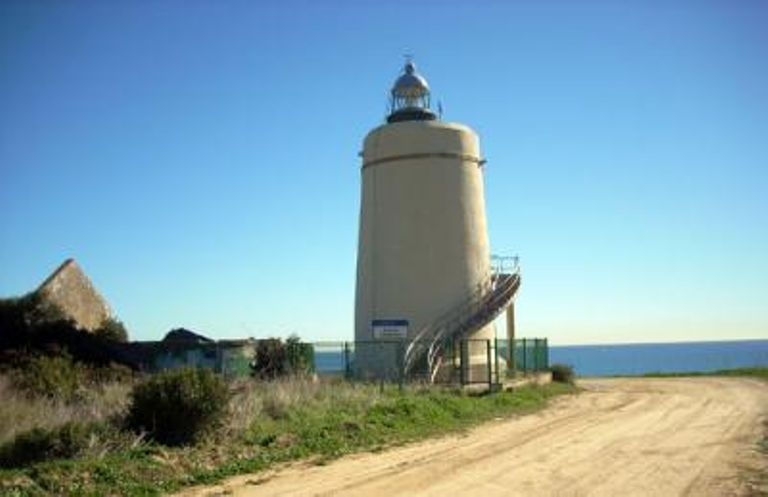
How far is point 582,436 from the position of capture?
1866 cm

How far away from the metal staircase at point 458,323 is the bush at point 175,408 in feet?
49.2

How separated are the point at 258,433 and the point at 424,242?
1850 cm

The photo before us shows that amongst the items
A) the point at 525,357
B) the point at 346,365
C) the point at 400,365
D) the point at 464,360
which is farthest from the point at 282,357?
the point at 525,357

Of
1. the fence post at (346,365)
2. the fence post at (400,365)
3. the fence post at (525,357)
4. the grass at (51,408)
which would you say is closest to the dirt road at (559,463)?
the grass at (51,408)

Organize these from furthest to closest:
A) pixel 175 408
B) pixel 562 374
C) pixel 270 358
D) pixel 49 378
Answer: pixel 562 374
pixel 270 358
pixel 49 378
pixel 175 408

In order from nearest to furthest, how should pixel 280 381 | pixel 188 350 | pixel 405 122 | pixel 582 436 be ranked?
pixel 582 436 → pixel 280 381 → pixel 188 350 → pixel 405 122

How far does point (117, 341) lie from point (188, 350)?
160 inches

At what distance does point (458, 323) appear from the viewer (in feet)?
110

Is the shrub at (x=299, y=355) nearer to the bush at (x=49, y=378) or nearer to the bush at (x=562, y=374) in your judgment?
the bush at (x=49, y=378)

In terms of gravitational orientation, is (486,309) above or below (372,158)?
below

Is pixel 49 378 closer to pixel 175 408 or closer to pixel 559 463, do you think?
pixel 175 408

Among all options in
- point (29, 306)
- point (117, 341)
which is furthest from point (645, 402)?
point (29, 306)

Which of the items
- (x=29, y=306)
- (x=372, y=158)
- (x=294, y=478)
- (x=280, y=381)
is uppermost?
(x=372, y=158)

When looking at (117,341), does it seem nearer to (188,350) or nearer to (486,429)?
(188,350)
